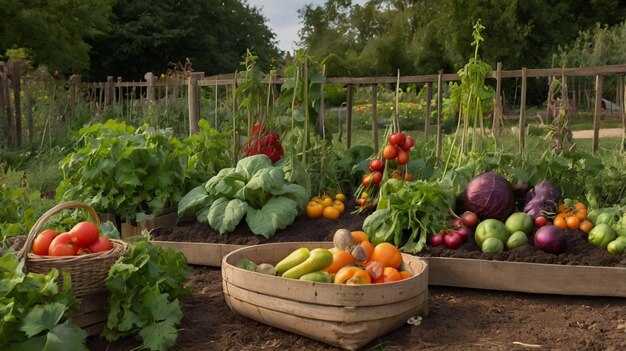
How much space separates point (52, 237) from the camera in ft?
12.3

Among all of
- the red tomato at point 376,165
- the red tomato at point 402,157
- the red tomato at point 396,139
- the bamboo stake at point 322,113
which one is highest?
the bamboo stake at point 322,113

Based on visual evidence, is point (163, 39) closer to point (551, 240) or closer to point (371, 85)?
point (371, 85)

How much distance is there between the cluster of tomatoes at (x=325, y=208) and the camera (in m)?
5.57

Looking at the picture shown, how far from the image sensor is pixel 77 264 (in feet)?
11.6

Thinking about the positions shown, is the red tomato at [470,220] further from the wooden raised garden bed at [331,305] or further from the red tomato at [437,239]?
the wooden raised garden bed at [331,305]

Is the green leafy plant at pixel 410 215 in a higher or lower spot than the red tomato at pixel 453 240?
higher

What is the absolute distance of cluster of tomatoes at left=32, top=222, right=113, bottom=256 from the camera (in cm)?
362

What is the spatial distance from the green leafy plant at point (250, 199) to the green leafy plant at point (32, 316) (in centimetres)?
223

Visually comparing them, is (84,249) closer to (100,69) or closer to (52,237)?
(52,237)

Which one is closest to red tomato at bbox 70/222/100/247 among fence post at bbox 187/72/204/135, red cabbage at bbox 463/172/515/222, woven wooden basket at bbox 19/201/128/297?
woven wooden basket at bbox 19/201/128/297

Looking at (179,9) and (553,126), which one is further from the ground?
(179,9)

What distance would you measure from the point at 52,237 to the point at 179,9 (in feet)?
109

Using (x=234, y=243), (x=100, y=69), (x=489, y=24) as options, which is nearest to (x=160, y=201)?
(x=234, y=243)

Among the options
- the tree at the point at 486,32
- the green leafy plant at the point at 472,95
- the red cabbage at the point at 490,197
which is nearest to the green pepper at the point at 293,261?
the red cabbage at the point at 490,197
